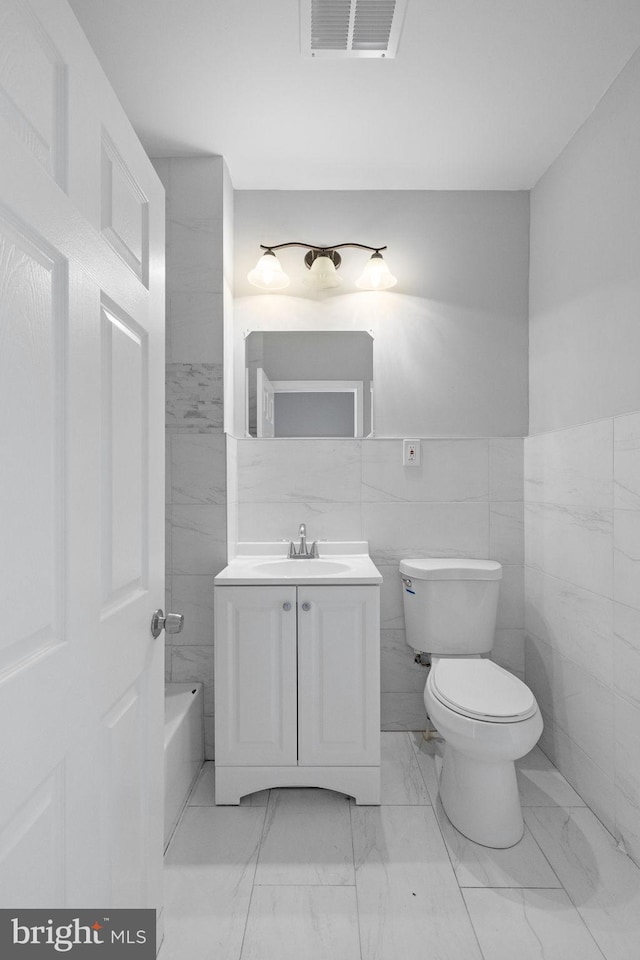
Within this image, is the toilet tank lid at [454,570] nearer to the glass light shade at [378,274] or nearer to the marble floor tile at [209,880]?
the marble floor tile at [209,880]

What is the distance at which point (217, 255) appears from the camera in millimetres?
2377

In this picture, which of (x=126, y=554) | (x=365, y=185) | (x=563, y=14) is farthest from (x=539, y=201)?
(x=126, y=554)

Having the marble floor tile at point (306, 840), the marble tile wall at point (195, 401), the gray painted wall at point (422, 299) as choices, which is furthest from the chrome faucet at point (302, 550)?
the marble floor tile at point (306, 840)

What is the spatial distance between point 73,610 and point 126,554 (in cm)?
25

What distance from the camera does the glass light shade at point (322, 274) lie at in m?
2.56

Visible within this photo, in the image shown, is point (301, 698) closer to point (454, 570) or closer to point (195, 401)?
point (454, 570)

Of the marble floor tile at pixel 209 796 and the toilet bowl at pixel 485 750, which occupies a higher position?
the toilet bowl at pixel 485 750

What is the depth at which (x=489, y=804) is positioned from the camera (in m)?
1.84

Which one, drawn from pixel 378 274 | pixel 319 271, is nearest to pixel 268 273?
pixel 319 271

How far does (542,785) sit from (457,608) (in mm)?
696

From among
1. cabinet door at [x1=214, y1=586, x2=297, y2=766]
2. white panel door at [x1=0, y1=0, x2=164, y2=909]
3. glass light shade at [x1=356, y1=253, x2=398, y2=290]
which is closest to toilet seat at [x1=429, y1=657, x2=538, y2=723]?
cabinet door at [x1=214, y1=586, x2=297, y2=766]

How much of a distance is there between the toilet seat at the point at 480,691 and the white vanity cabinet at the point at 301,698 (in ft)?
0.90

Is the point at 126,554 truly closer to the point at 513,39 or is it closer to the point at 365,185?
the point at 513,39

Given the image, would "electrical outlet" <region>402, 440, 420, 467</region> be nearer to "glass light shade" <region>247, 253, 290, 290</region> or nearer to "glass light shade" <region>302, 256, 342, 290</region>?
"glass light shade" <region>302, 256, 342, 290</region>
